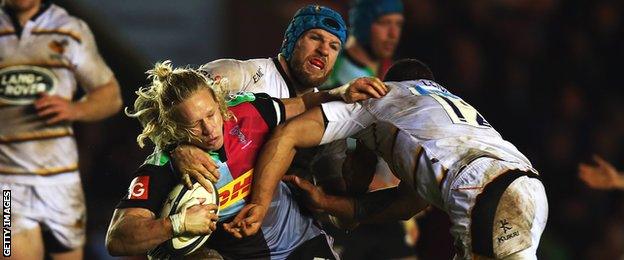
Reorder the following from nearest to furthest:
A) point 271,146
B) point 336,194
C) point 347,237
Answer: point 271,146
point 336,194
point 347,237

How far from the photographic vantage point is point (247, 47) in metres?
8.48

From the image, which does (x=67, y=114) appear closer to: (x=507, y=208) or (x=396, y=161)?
(x=396, y=161)

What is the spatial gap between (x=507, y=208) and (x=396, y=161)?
0.57 metres

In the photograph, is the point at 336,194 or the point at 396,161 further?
the point at 336,194

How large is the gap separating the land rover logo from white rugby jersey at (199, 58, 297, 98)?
165 cm

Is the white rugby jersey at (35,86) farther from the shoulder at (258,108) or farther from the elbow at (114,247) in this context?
the elbow at (114,247)

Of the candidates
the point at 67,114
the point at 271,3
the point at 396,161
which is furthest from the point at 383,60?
the point at 396,161

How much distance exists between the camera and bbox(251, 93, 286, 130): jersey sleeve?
4.88 metres

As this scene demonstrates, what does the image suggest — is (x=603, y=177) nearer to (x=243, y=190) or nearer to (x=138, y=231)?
(x=243, y=190)

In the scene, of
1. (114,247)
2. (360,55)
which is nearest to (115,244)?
(114,247)

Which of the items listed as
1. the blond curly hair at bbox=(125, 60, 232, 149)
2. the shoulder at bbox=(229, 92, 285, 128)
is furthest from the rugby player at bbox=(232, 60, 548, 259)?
the blond curly hair at bbox=(125, 60, 232, 149)

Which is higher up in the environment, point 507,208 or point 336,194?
point 507,208

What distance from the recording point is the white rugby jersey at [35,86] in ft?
22.2

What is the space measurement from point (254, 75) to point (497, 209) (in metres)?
1.64
